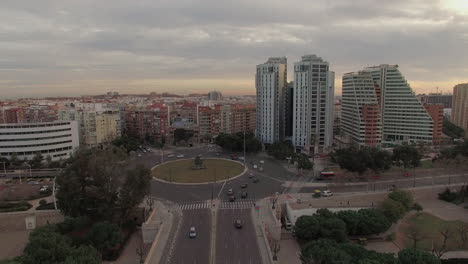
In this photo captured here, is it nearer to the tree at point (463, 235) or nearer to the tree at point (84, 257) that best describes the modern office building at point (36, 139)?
the tree at point (84, 257)

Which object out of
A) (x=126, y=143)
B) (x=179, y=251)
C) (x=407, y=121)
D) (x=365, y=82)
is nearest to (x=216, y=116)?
(x=126, y=143)

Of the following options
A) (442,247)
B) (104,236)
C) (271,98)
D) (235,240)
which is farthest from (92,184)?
(271,98)

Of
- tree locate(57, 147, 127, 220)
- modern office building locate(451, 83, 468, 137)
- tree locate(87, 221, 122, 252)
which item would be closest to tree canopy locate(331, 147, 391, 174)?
tree locate(57, 147, 127, 220)

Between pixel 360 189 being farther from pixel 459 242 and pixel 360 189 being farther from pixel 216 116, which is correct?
pixel 216 116

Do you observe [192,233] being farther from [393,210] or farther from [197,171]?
[197,171]

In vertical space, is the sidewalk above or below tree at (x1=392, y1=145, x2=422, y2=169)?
below

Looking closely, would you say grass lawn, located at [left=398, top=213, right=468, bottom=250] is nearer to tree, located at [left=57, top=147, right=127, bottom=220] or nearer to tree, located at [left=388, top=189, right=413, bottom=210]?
tree, located at [left=388, top=189, right=413, bottom=210]
